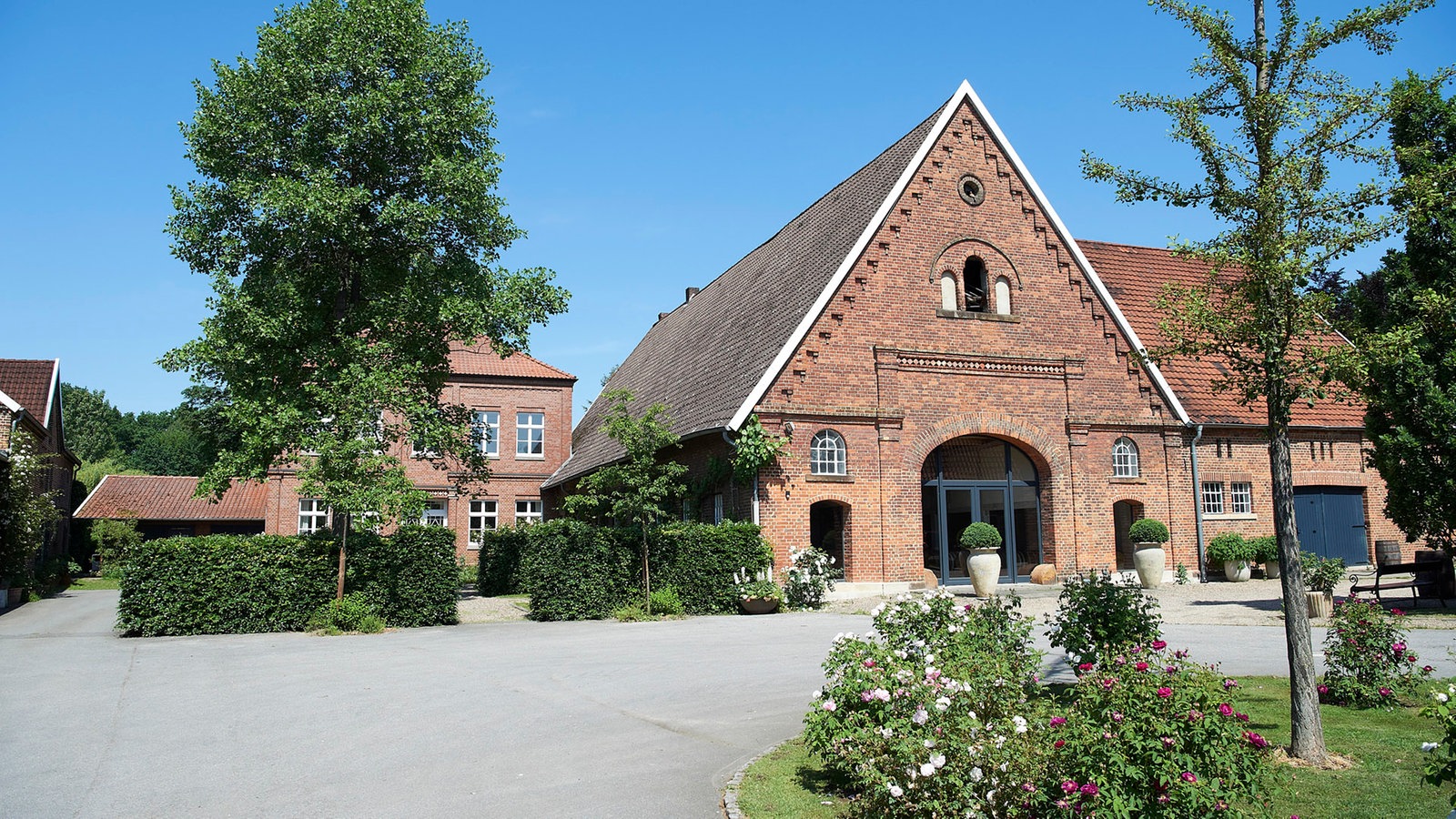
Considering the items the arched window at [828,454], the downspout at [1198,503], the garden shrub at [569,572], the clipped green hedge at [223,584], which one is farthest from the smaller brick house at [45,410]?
the downspout at [1198,503]

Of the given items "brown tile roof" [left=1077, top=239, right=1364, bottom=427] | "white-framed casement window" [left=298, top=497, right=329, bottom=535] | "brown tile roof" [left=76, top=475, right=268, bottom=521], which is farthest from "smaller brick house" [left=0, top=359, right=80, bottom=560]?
"brown tile roof" [left=1077, top=239, right=1364, bottom=427]

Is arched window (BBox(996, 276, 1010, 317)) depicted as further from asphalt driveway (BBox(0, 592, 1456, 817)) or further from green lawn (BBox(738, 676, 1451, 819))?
green lawn (BBox(738, 676, 1451, 819))

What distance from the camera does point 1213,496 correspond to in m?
25.6

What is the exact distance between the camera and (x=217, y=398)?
42.1 metres

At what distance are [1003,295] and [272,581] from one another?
17.7 m

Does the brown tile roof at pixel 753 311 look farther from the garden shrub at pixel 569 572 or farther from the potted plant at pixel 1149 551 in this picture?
the potted plant at pixel 1149 551

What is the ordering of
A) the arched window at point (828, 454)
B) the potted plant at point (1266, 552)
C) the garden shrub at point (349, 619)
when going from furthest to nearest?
the potted plant at point (1266, 552) < the arched window at point (828, 454) < the garden shrub at point (349, 619)

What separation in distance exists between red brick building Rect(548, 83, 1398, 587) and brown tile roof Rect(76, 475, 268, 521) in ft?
126

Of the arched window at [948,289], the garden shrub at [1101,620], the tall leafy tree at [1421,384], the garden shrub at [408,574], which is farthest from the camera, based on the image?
the arched window at [948,289]

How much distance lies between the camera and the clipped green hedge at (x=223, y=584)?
17.2 meters

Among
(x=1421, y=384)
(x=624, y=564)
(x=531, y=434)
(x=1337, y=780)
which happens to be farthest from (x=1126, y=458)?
(x=531, y=434)

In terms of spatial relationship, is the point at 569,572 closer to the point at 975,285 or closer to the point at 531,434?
the point at 975,285

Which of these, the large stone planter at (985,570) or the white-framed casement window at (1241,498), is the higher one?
the white-framed casement window at (1241,498)

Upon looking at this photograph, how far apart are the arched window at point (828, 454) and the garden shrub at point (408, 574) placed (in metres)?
8.07
